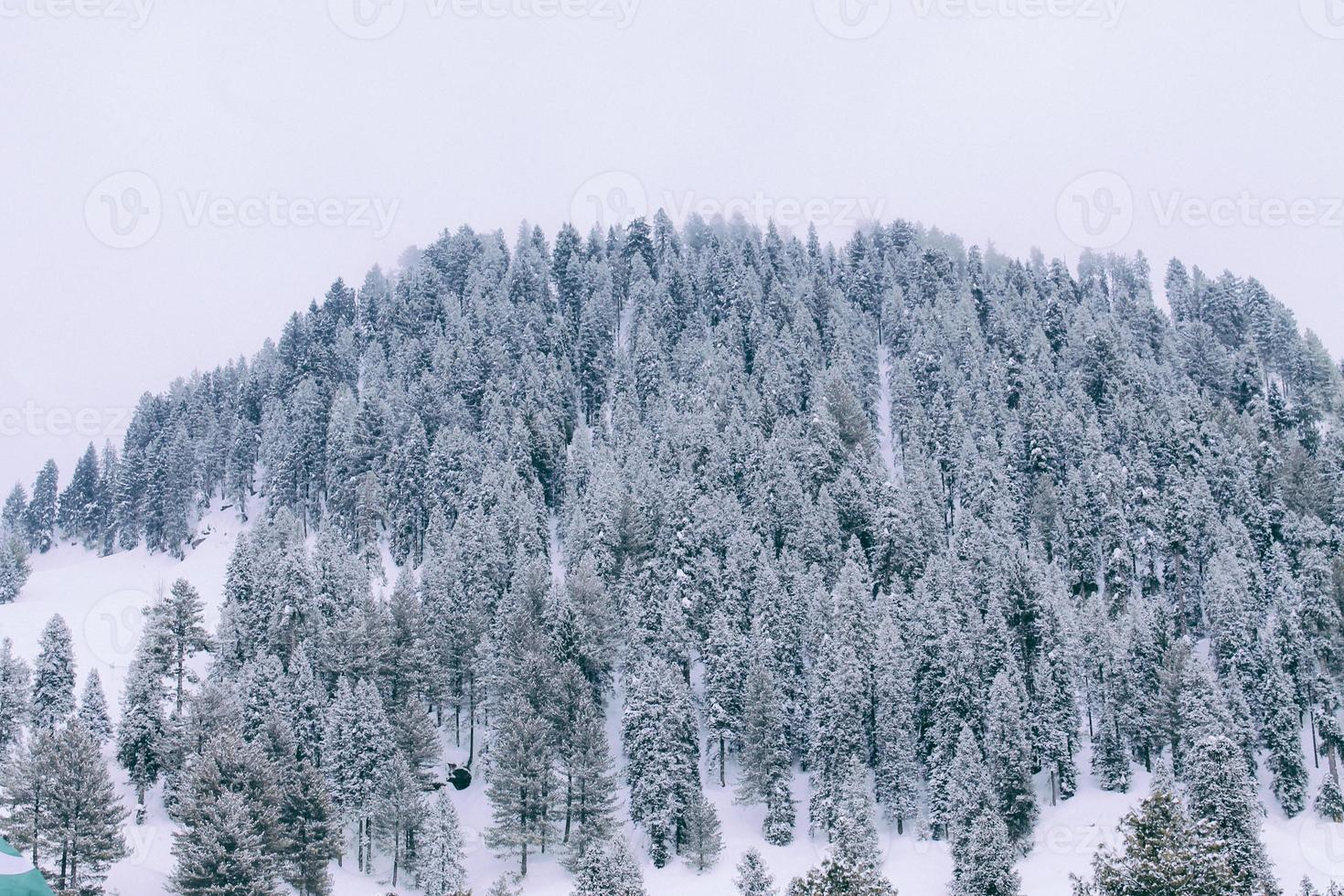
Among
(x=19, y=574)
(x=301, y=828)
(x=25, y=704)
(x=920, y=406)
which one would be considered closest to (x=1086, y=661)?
(x=920, y=406)

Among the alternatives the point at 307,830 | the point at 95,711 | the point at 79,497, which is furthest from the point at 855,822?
the point at 79,497

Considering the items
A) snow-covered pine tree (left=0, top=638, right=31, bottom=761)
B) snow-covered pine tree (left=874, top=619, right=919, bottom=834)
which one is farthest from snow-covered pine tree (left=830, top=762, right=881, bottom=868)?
snow-covered pine tree (left=0, top=638, right=31, bottom=761)

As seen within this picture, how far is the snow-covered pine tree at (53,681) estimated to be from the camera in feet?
236

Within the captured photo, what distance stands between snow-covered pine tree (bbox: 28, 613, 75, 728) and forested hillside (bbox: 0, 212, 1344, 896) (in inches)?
9.5

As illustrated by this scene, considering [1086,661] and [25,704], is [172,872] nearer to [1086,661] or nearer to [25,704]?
[25,704]

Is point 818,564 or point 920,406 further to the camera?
point 920,406

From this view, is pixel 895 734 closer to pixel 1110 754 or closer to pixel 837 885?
pixel 1110 754

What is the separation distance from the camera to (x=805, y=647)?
76.5 metres

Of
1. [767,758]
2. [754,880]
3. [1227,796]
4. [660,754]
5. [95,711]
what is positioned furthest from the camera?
[95,711]

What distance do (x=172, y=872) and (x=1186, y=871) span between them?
5419 centimetres

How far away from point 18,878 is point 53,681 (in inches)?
3202

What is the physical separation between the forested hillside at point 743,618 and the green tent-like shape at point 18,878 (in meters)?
43.0

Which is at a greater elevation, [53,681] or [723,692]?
[53,681]

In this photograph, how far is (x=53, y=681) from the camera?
73562 mm
